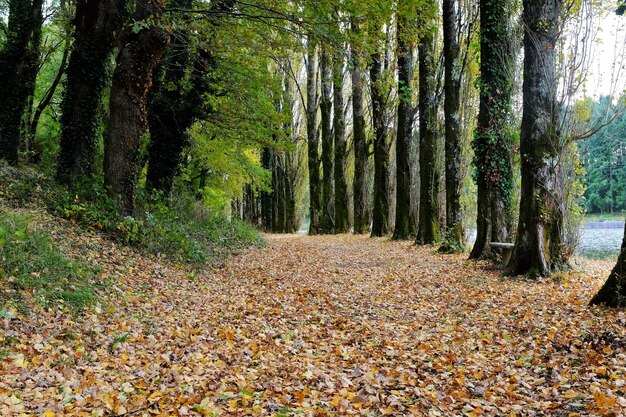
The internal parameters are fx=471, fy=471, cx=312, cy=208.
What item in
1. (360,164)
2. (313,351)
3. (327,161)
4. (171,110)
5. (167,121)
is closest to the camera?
(313,351)

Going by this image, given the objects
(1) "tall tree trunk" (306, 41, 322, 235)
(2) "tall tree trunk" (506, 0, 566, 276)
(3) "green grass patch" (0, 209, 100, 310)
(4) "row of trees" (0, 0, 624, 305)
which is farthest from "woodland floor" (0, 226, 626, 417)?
(1) "tall tree trunk" (306, 41, 322, 235)

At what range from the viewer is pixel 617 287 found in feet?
18.7

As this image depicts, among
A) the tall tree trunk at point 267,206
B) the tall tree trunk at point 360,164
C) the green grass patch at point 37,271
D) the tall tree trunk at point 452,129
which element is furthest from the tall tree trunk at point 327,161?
the green grass patch at point 37,271

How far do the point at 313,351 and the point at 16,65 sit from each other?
39.9 ft

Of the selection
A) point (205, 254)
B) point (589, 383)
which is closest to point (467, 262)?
point (205, 254)

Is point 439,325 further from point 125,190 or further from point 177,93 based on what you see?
point 177,93

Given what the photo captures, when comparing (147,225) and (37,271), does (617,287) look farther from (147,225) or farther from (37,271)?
(147,225)

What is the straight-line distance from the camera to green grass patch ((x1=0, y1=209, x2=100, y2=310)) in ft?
16.8

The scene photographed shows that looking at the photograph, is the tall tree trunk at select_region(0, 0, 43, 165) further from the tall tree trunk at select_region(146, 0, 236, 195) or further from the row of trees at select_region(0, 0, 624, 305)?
the tall tree trunk at select_region(146, 0, 236, 195)

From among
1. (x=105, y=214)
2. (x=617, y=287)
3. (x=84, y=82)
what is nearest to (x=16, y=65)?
(x=84, y=82)

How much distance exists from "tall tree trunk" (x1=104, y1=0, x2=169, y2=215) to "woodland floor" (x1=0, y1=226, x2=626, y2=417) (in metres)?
1.55

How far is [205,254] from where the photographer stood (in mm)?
10508

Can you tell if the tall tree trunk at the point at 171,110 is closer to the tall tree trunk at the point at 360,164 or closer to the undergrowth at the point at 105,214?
the undergrowth at the point at 105,214

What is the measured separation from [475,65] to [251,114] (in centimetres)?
718
